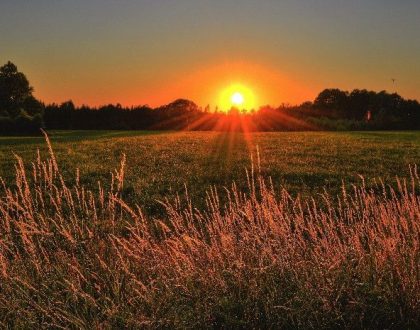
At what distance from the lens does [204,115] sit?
87.8m

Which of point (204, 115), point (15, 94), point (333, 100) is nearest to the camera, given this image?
point (15, 94)

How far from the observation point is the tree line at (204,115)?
Result: 6981 centimetres

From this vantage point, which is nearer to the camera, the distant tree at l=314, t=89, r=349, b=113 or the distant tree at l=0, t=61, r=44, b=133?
the distant tree at l=0, t=61, r=44, b=133

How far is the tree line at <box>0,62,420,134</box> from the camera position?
69.8 meters

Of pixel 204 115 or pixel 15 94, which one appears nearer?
pixel 15 94

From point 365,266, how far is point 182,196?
7.28 meters

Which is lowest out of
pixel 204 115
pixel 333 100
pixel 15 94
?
pixel 204 115

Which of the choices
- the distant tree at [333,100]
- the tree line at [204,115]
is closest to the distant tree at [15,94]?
the tree line at [204,115]

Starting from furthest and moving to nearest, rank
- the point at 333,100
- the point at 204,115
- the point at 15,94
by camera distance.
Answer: the point at 333,100
the point at 204,115
the point at 15,94

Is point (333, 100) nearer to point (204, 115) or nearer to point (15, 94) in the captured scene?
point (204, 115)

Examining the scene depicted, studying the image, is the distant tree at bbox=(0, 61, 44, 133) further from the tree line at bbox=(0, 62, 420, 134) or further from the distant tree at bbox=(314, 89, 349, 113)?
the distant tree at bbox=(314, 89, 349, 113)

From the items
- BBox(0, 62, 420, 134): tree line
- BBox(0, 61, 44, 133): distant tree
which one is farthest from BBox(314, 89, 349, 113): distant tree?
BBox(0, 61, 44, 133): distant tree

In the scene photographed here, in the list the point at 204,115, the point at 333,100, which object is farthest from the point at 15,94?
the point at 333,100

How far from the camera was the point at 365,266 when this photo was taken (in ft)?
17.1
